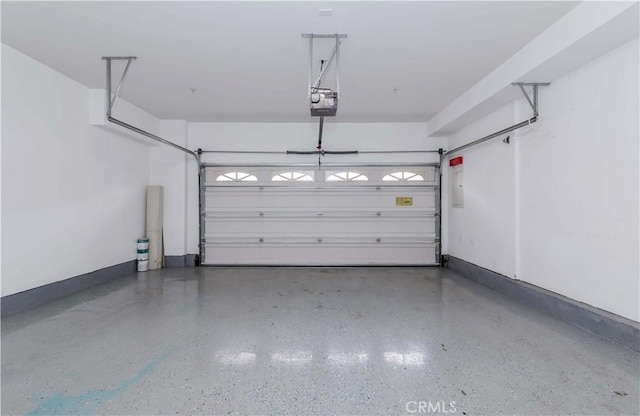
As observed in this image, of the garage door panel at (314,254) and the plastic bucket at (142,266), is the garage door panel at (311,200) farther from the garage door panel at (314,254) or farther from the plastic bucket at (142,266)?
the plastic bucket at (142,266)

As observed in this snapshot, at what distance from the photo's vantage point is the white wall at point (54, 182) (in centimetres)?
285

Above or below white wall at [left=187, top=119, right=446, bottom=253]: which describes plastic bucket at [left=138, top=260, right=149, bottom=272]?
below

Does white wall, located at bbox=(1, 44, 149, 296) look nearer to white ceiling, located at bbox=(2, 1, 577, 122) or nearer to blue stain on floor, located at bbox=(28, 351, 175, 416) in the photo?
white ceiling, located at bbox=(2, 1, 577, 122)

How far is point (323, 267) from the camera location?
5234 mm

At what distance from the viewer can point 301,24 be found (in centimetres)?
241

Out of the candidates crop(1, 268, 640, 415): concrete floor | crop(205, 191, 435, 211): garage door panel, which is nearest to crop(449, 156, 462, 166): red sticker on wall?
crop(205, 191, 435, 211): garage door panel

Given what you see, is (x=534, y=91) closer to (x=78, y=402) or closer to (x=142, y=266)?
(x=78, y=402)

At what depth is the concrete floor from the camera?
160 cm

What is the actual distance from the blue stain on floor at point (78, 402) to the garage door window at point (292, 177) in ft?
12.9

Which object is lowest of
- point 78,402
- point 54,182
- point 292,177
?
point 78,402

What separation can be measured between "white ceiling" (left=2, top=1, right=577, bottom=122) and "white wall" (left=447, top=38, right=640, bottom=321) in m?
0.74

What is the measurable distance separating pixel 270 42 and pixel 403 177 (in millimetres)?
3534

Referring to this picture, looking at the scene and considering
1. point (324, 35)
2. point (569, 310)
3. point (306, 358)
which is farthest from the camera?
point (569, 310)

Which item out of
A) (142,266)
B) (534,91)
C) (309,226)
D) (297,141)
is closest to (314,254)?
(309,226)
